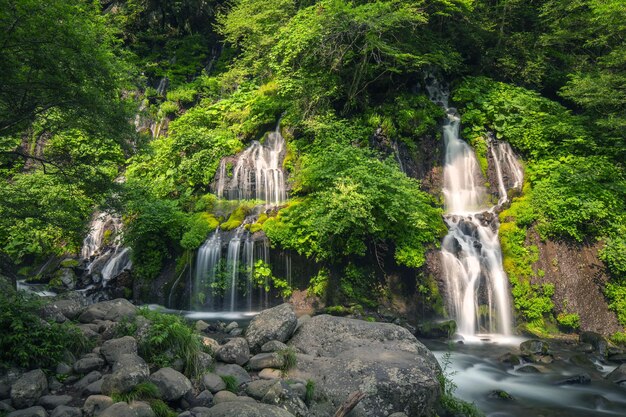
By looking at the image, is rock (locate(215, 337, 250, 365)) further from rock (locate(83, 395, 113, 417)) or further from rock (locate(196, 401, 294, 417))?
rock (locate(83, 395, 113, 417))

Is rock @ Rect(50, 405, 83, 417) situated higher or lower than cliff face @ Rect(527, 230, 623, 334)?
lower

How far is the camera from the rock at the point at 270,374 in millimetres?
6270

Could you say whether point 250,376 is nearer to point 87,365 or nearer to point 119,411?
point 119,411

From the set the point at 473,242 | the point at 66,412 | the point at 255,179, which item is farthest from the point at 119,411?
the point at 255,179

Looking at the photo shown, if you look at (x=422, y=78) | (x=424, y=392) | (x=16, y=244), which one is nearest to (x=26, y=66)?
(x=424, y=392)

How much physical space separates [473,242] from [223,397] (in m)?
9.64

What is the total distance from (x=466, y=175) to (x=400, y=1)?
7218 mm

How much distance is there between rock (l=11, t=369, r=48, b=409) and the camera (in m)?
4.91

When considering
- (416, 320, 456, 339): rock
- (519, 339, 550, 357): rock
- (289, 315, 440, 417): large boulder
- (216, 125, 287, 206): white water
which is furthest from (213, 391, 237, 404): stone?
(216, 125, 287, 206): white water

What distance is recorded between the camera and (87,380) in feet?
18.1

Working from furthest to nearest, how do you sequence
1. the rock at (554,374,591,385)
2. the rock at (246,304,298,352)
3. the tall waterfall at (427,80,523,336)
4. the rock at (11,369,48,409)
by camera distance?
1. the tall waterfall at (427,80,523,336)
2. the rock at (554,374,591,385)
3. the rock at (246,304,298,352)
4. the rock at (11,369,48,409)

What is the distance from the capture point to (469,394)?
302 inches

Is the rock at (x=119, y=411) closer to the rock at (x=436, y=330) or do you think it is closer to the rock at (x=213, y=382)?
the rock at (x=213, y=382)

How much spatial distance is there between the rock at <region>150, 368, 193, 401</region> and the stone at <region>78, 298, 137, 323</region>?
1.99 meters
